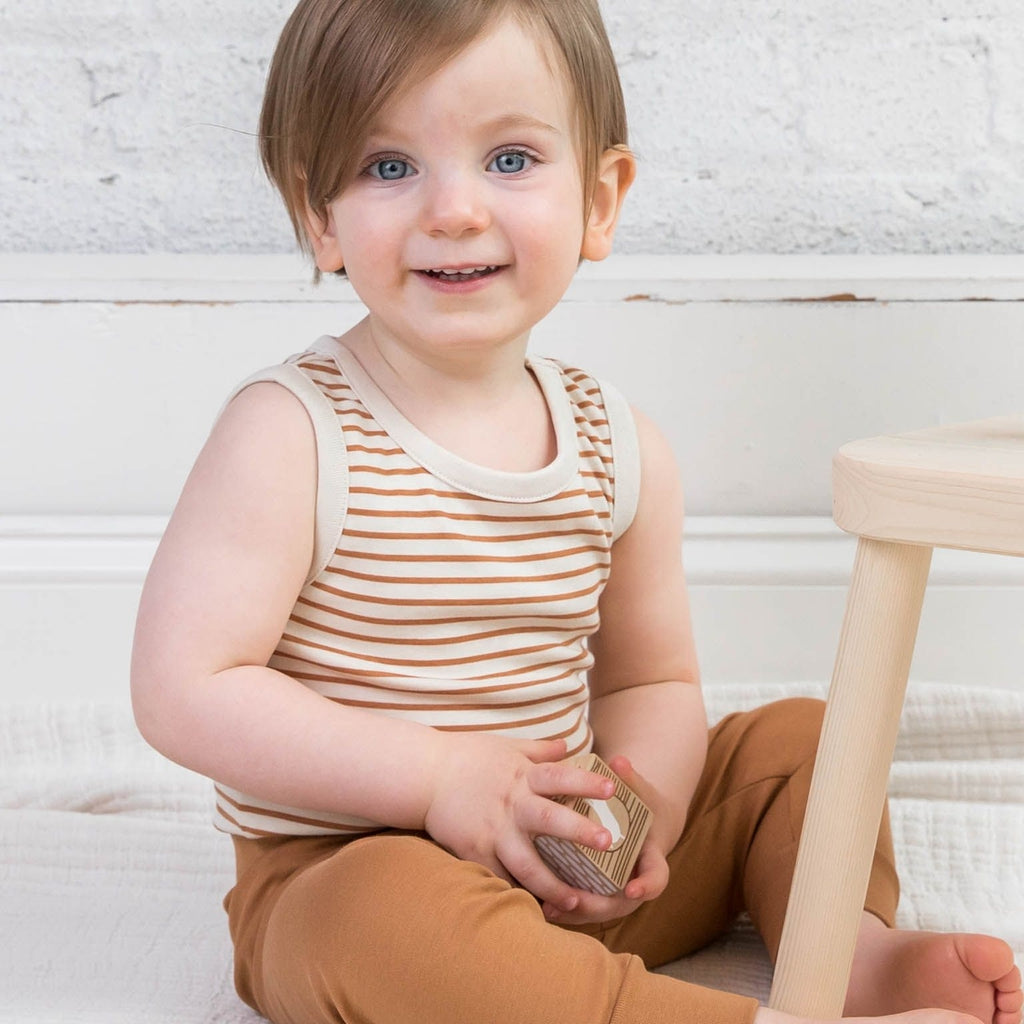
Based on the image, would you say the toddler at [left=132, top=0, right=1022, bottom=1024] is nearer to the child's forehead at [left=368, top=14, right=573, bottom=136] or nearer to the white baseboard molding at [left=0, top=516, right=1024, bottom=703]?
the child's forehead at [left=368, top=14, right=573, bottom=136]

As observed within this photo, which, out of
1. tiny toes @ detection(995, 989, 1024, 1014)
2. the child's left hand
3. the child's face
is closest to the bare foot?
tiny toes @ detection(995, 989, 1024, 1014)

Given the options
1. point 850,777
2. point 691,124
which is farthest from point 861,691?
point 691,124

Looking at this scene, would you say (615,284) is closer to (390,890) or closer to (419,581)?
(419,581)

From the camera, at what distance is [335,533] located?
0.65m

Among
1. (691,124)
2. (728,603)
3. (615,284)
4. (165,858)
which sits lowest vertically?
(165,858)

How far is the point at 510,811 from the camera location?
608 mm

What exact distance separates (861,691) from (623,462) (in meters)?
0.23

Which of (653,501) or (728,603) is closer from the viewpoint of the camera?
(653,501)

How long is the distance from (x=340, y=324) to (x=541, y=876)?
21.6 inches

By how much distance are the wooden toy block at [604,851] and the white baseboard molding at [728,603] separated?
449 mm

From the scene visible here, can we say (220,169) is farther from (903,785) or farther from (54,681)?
(903,785)

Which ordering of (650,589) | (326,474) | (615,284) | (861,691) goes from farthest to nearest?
(615,284) → (650,589) → (326,474) → (861,691)

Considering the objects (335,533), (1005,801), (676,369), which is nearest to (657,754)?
(335,533)

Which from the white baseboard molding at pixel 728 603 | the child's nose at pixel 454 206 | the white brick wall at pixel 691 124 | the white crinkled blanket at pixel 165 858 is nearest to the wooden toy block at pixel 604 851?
the white crinkled blanket at pixel 165 858
